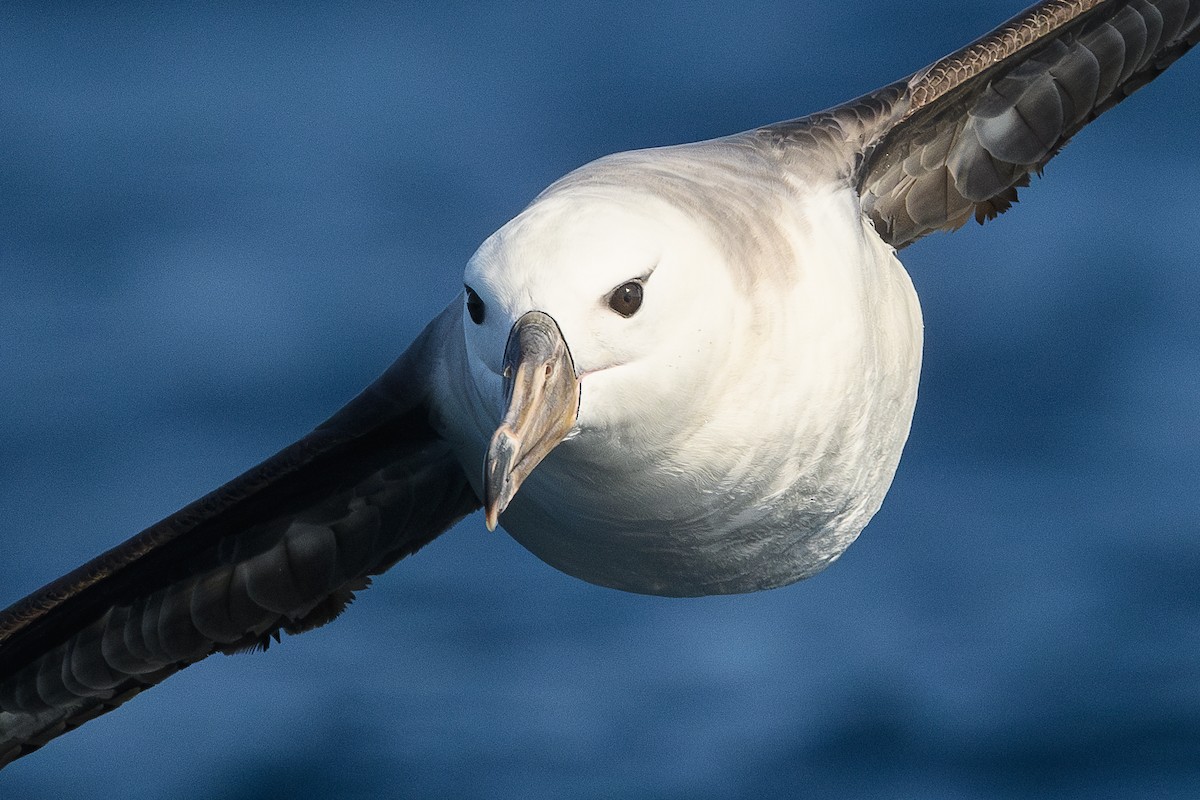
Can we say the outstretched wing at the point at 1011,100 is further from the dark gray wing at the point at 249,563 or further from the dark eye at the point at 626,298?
the dark eye at the point at 626,298

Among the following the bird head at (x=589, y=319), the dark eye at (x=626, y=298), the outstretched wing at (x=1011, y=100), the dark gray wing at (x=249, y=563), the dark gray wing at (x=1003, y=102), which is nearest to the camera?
the bird head at (x=589, y=319)

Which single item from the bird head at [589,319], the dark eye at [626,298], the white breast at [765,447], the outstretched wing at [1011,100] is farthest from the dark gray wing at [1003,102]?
the dark eye at [626,298]

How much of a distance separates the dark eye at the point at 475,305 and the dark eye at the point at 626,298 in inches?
18.0

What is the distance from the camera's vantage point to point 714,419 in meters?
7.89

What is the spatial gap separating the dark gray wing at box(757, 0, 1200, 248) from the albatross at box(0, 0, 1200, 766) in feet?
0.05

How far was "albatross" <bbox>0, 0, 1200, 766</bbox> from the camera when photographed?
7.28m

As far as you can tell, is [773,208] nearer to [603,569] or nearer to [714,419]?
[714,419]

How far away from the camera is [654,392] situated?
745 cm

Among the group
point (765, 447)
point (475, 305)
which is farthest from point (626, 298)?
point (765, 447)

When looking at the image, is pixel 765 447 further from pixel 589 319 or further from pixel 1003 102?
pixel 1003 102

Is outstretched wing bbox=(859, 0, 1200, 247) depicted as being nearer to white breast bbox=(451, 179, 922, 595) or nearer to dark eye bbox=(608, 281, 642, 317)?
white breast bbox=(451, 179, 922, 595)

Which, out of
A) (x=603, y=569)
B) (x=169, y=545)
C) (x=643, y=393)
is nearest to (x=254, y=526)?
(x=169, y=545)

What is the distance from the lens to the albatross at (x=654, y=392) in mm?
7281

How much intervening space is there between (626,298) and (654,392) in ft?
1.31
